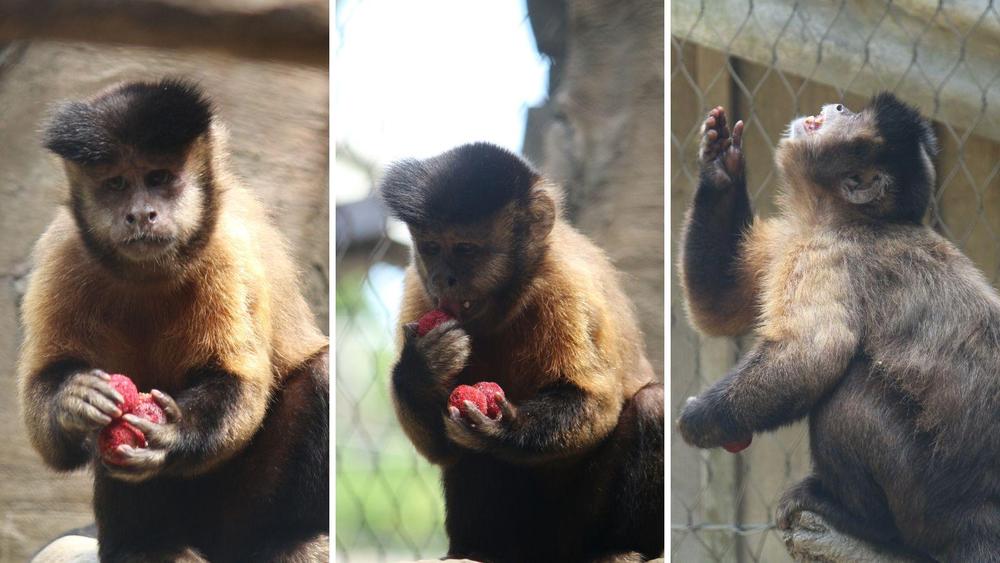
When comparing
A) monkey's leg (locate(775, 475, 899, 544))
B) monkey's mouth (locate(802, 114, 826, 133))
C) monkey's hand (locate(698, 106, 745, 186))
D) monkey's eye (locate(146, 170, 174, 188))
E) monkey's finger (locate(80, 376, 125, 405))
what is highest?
monkey's mouth (locate(802, 114, 826, 133))

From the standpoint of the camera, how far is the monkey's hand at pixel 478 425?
107 inches

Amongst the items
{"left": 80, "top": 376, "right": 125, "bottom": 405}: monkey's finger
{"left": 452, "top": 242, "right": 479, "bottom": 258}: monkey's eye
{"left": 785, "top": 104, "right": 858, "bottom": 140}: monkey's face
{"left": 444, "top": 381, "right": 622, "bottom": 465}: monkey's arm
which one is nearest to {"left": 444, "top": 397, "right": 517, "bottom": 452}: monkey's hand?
{"left": 444, "top": 381, "right": 622, "bottom": 465}: monkey's arm

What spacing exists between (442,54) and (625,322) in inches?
28.6

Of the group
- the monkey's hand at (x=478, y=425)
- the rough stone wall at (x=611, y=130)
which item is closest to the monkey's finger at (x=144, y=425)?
the monkey's hand at (x=478, y=425)

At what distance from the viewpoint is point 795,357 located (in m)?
2.77

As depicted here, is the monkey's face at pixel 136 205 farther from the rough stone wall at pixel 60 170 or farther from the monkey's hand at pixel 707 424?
the monkey's hand at pixel 707 424

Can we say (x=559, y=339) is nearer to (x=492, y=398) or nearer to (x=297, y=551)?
(x=492, y=398)

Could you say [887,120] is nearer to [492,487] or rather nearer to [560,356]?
[560,356]

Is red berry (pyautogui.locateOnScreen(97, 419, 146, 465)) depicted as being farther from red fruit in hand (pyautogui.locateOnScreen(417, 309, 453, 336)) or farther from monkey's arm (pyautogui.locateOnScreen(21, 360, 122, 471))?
red fruit in hand (pyautogui.locateOnScreen(417, 309, 453, 336))

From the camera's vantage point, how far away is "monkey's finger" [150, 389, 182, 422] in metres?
2.66

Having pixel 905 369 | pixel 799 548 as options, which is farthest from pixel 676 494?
pixel 905 369

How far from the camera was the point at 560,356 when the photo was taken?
281 cm

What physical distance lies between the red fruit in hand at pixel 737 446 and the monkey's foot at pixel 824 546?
0.57 feet

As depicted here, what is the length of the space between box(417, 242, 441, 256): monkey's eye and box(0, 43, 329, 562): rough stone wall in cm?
31
